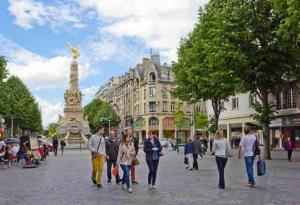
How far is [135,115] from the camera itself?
4508 inches

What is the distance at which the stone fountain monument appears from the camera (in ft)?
217

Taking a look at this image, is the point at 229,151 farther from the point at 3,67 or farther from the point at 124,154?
the point at 3,67

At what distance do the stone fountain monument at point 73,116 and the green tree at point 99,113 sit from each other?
4798cm

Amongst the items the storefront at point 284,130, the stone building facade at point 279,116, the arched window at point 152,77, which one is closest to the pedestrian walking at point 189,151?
the stone building facade at point 279,116

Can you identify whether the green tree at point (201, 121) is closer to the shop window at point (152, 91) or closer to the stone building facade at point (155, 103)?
the stone building facade at point (155, 103)

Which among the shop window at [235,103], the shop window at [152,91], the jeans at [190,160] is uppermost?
the shop window at [152,91]

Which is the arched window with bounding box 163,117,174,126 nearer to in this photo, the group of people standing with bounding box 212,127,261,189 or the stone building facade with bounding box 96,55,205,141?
the stone building facade with bounding box 96,55,205,141

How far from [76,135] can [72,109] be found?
4.64m

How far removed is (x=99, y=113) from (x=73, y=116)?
186ft

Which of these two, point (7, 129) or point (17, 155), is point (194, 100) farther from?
point (7, 129)

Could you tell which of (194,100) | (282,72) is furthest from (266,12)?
(194,100)

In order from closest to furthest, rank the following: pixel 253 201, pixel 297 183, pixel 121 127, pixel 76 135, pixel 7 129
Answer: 1. pixel 253 201
2. pixel 297 183
3. pixel 76 135
4. pixel 7 129
5. pixel 121 127

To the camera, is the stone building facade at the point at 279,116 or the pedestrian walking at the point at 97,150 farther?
the stone building facade at the point at 279,116

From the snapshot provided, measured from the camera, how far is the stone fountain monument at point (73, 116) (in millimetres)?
66125
